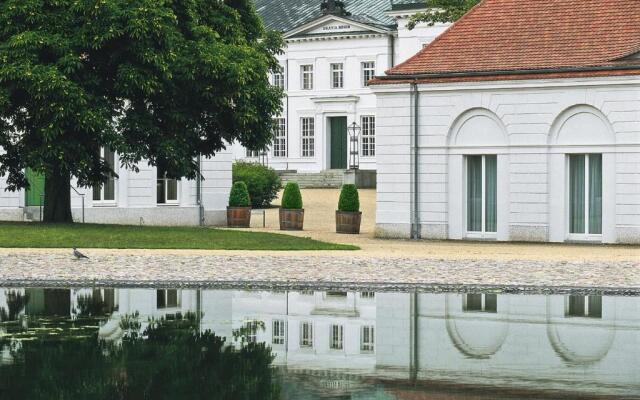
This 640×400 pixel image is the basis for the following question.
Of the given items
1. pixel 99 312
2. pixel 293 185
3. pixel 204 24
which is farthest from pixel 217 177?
pixel 99 312

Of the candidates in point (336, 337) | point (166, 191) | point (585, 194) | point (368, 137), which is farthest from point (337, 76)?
point (336, 337)

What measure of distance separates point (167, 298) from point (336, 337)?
18.7 feet

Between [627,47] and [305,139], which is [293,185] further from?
[305,139]

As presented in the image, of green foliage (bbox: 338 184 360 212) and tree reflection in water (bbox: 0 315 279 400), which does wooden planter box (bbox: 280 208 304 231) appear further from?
tree reflection in water (bbox: 0 315 279 400)

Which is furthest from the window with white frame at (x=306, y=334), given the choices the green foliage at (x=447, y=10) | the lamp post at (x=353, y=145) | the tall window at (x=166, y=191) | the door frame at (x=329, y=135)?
the door frame at (x=329, y=135)

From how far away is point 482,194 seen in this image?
37.8 m

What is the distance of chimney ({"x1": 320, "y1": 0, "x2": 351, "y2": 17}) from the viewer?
85.2 meters

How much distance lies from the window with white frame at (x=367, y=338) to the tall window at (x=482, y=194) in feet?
65.0

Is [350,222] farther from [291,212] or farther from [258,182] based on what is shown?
[258,182]

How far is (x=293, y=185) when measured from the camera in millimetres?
44562

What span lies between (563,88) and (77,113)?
12029 millimetres

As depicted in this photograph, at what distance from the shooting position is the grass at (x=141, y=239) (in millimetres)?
33062

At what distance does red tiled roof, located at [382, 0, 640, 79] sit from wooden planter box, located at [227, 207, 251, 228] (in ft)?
30.3

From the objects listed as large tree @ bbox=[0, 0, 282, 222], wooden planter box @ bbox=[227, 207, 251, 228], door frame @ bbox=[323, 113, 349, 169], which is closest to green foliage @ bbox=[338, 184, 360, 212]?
large tree @ bbox=[0, 0, 282, 222]
